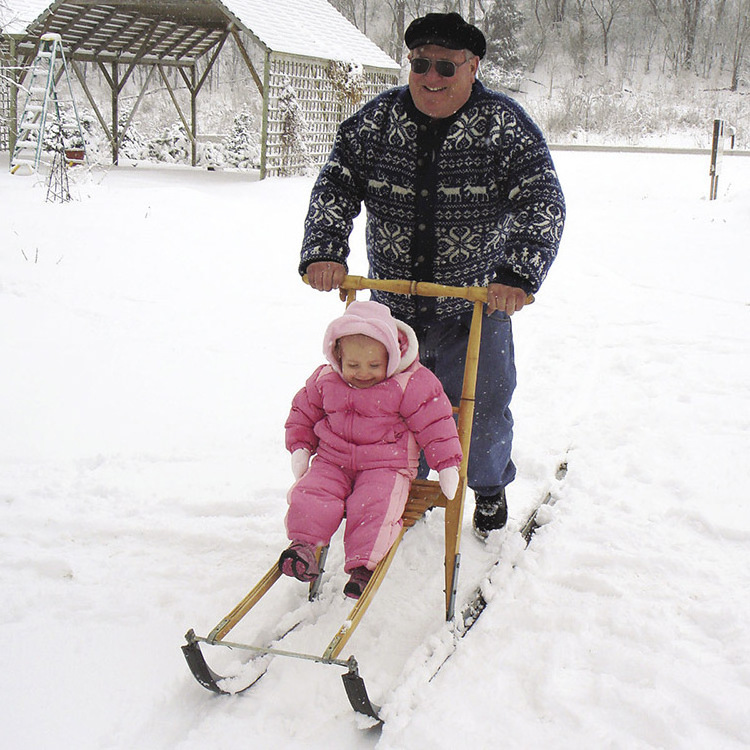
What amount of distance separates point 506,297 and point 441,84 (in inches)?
29.5

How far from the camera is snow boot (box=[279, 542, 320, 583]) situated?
2340mm

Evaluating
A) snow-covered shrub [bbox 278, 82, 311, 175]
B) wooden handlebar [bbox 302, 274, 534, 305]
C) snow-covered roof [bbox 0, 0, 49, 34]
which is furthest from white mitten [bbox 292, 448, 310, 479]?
snow-covered shrub [bbox 278, 82, 311, 175]

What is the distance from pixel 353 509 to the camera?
2.52 m

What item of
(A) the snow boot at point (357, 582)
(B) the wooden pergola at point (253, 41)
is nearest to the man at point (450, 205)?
(A) the snow boot at point (357, 582)

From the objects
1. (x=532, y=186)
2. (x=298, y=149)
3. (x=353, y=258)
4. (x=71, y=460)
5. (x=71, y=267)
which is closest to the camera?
(x=532, y=186)

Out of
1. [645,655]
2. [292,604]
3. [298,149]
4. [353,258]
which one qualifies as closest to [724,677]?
[645,655]

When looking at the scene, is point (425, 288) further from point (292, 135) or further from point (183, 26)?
point (183, 26)

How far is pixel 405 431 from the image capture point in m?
2.67

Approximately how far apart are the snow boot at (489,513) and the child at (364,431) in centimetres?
64

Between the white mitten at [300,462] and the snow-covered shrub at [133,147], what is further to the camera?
the snow-covered shrub at [133,147]

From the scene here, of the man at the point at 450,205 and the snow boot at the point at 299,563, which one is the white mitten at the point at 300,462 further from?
the man at the point at 450,205

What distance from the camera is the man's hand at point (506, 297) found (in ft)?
8.32

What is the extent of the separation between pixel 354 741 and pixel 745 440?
9.47ft

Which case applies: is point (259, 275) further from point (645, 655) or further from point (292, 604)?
point (645, 655)
